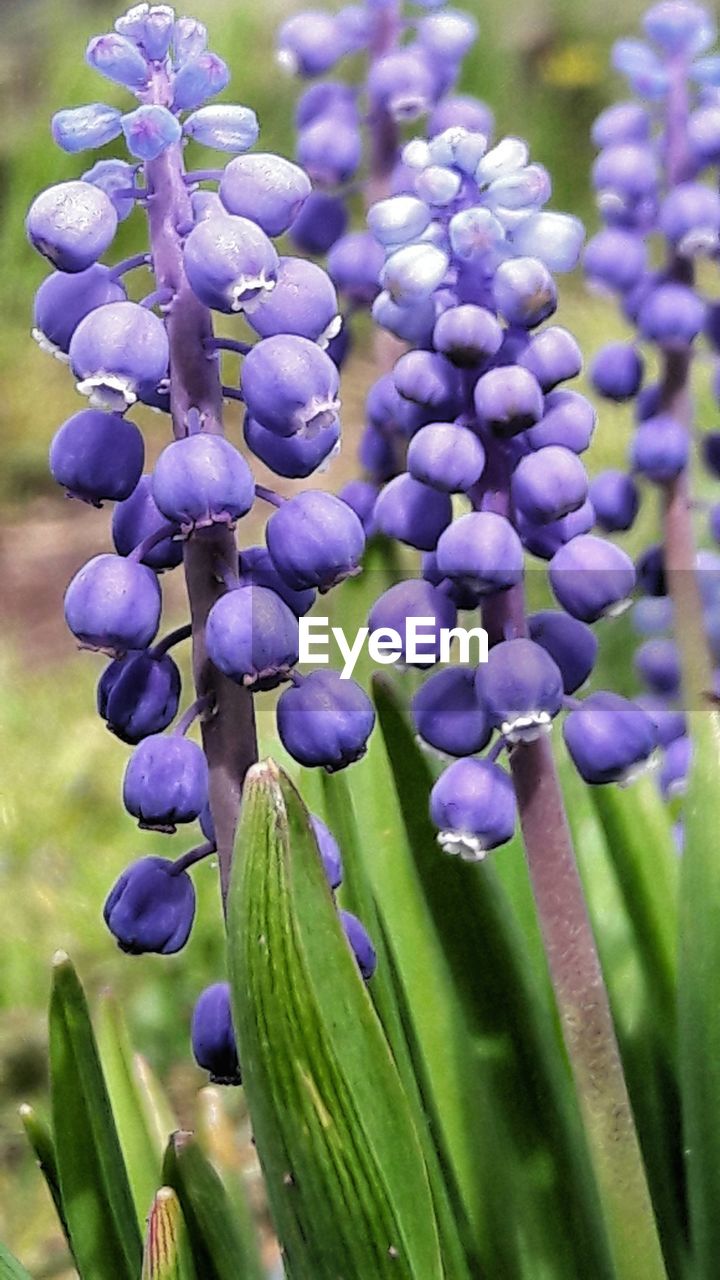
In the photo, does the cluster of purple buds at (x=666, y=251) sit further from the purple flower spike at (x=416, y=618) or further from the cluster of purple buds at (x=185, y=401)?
the cluster of purple buds at (x=185, y=401)

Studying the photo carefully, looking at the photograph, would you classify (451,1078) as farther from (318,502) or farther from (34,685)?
(34,685)

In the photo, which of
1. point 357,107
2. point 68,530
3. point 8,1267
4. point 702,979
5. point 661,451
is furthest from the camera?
point 68,530

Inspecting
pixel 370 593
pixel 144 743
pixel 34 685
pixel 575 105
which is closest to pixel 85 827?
pixel 34 685

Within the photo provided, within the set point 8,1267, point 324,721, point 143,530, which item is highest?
point 143,530

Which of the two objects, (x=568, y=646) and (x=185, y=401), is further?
(x=568, y=646)

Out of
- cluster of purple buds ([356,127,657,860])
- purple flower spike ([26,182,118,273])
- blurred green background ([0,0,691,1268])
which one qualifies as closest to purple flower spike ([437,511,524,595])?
cluster of purple buds ([356,127,657,860])

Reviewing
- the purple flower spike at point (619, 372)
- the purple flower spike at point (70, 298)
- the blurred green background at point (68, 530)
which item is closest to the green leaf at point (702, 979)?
the purple flower spike at point (70, 298)

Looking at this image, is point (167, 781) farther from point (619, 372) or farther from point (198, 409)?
point (619, 372)

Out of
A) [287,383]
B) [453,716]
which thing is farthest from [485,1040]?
[287,383]
